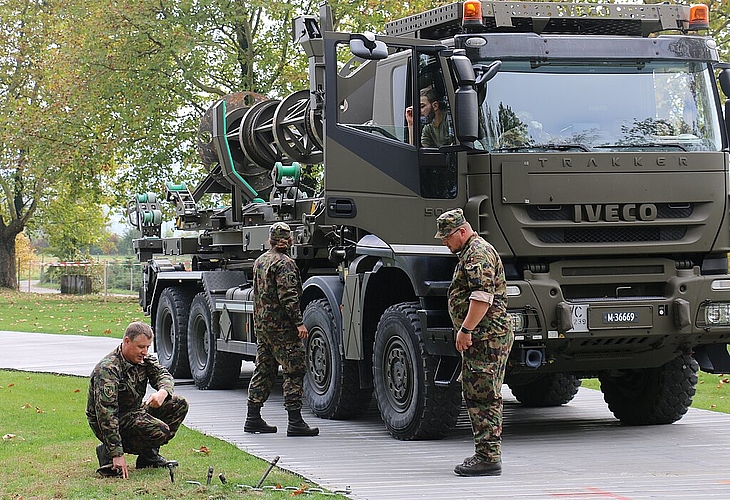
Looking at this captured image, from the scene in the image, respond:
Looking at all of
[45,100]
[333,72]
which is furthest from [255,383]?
[45,100]

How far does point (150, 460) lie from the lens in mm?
9469

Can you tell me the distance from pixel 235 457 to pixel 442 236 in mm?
2295

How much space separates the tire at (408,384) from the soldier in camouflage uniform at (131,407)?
231 centimetres

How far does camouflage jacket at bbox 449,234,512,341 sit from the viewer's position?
9461mm

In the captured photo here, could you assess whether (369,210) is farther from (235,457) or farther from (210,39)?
(210,39)

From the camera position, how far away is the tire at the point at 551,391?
1391 centimetres

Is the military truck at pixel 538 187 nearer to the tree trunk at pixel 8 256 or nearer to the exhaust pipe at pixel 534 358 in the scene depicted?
the exhaust pipe at pixel 534 358

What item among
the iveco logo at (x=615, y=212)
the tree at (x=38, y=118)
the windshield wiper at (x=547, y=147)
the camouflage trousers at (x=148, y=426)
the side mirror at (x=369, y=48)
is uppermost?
the tree at (x=38, y=118)

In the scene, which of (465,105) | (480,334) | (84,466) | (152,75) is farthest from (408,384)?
(152,75)

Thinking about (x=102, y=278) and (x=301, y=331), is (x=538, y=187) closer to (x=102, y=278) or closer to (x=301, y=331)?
(x=301, y=331)

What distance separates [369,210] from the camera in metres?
11.3

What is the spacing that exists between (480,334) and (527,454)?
1466 millimetres

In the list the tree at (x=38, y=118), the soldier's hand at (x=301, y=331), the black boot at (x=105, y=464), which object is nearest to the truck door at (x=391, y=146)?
the soldier's hand at (x=301, y=331)

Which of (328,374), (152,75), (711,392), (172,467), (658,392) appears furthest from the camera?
(152,75)
